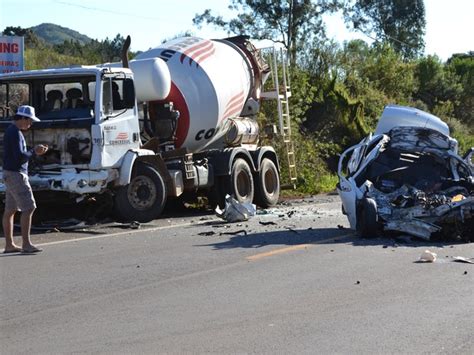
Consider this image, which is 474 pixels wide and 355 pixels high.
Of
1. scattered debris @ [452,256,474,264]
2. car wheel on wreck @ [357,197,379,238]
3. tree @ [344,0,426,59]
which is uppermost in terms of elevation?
tree @ [344,0,426,59]

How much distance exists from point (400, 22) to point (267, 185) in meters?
58.5

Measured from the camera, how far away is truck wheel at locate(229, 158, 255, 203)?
18.2 metres

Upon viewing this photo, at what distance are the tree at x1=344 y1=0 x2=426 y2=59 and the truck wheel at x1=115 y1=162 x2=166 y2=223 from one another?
5798 cm

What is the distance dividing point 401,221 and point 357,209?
30.1 inches

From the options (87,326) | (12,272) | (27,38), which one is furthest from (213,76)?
(27,38)

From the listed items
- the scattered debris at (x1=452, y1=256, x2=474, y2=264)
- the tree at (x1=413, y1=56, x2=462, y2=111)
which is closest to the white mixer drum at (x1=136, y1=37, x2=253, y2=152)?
the scattered debris at (x1=452, y1=256, x2=474, y2=264)

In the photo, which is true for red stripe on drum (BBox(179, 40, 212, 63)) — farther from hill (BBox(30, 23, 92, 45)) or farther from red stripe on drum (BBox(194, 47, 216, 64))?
hill (BBox(30, 23, 92, 45))

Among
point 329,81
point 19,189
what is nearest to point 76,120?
point 19,189

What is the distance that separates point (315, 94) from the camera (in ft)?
98.6

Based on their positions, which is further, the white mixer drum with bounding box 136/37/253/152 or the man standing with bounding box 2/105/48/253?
the white mixer drum with bounding box 136/37/253/152

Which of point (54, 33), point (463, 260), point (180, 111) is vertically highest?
point (54, 33)

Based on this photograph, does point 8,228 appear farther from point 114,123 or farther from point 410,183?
point 410,183

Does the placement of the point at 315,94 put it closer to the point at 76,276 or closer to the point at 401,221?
the point at 401,221

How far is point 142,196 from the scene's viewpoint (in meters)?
15.8
